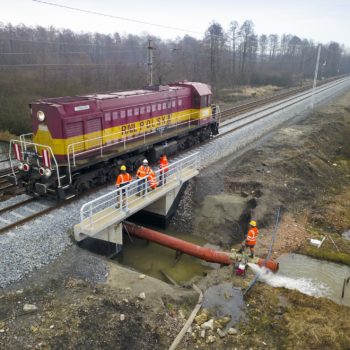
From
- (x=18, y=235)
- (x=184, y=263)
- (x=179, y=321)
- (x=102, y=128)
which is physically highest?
(x=102, y=128)

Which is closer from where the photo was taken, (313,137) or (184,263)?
(184,263)

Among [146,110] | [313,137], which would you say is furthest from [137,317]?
[313,137]

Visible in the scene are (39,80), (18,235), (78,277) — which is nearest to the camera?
(78,277)

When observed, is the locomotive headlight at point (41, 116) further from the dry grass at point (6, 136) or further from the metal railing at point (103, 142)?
the dry grass at point (6, 136)

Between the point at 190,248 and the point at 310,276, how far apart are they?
4.12 meters

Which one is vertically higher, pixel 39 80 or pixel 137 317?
pixel 39 80

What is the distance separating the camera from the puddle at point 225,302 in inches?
345

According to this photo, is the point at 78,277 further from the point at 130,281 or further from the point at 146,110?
the point at 146,110

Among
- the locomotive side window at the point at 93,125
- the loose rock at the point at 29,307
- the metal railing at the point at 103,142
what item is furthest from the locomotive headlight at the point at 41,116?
the loose rock at the point at 29,307

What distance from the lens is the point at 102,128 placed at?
48.9 feet

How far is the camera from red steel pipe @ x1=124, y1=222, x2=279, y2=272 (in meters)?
11.0

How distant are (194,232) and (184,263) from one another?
2076 millimetres

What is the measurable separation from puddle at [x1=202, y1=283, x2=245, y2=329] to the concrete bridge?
3.71 metres

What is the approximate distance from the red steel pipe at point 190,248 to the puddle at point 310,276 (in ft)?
1.07
